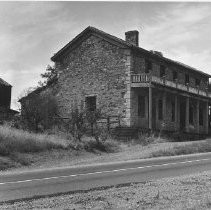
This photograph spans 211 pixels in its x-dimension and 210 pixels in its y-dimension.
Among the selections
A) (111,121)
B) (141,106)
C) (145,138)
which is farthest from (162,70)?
(145,138)

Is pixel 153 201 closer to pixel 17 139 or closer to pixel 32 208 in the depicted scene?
pixel 32 208

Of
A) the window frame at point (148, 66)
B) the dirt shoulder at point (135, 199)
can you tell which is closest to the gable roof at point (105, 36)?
the window frame at point (148, 66)

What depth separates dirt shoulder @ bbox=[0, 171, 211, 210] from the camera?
8867mm

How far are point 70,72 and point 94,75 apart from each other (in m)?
2.59

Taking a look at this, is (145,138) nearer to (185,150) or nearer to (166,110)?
(185,150)

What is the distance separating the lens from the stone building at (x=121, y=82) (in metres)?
34.3

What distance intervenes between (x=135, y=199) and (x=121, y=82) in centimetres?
2531

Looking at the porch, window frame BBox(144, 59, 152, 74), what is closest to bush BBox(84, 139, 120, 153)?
the porch

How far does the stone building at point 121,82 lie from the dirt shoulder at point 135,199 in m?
21.6

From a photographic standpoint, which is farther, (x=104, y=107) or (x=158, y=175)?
(x=104, y=107)

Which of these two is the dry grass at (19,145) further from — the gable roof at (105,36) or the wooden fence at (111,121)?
the gable roof at (105,36)

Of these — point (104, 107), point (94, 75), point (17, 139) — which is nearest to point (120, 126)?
point (104, 107)

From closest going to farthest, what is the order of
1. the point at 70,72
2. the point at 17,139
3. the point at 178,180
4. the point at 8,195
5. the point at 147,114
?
the point at 8,195 → the point at 178,180 → the point at 17,139 → the point at 147,114 → the point at 70,72

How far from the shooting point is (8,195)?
35.5 feet
